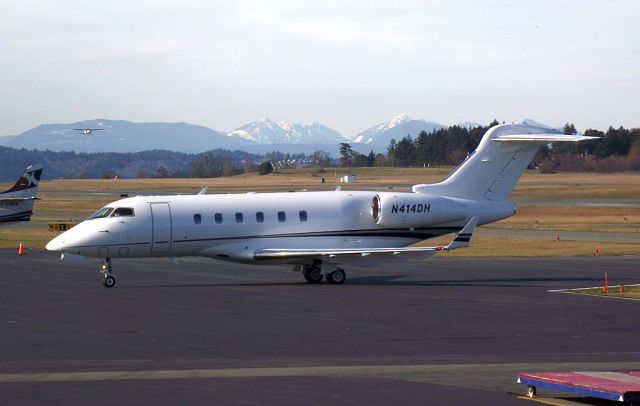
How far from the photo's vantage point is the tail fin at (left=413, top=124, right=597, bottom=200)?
34688 millimetres

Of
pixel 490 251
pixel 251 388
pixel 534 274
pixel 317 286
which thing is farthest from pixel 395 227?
pixel 251 388

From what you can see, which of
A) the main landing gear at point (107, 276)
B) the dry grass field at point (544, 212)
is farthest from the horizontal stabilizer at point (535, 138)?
the main landing gear at point (107, 276)

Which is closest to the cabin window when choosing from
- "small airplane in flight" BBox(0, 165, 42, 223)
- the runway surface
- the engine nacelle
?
the runway surface

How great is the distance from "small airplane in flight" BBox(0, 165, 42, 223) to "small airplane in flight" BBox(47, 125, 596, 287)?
2627cm

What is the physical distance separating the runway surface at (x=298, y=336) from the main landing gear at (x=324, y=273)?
0.43 m

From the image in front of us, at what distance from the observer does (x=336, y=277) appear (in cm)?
3322

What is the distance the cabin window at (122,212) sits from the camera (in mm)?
32000

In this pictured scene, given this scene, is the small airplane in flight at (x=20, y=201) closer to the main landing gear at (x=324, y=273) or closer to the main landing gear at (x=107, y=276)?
the main landing gear at (x=107, y=276)

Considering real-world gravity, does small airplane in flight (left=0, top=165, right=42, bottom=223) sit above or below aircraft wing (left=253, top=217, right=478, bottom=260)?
above

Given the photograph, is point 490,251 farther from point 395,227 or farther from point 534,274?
point 395,227

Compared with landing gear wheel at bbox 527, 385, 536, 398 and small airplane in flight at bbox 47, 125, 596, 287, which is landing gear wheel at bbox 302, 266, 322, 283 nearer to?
small airplane in flight at bbox 47, 125, 596, 287

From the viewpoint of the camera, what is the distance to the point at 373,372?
1744 centimetres

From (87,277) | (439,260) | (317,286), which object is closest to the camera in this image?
(317,286)

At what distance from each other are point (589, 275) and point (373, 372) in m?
20.0
